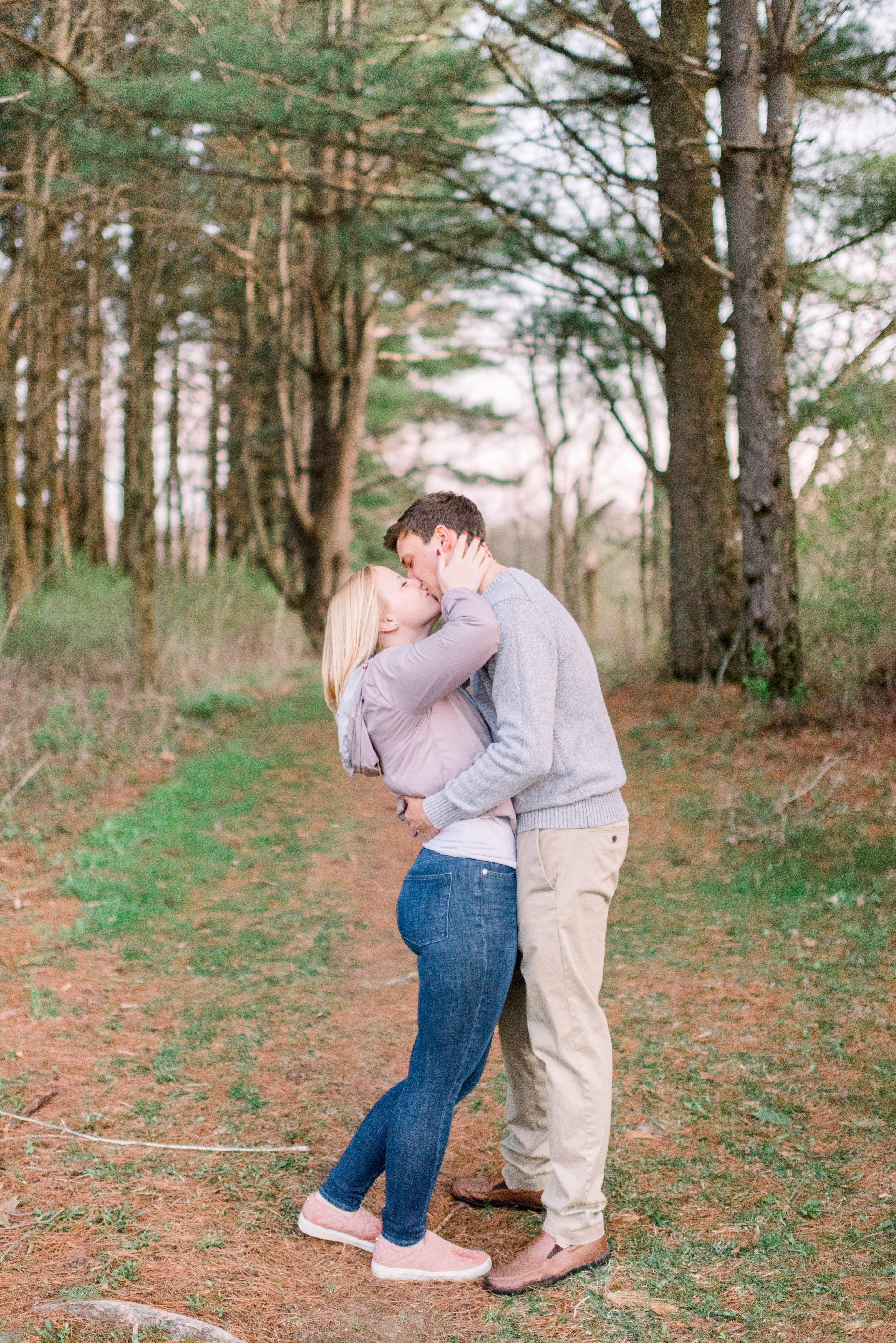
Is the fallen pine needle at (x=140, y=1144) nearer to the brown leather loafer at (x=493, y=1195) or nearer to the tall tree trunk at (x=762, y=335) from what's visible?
the brown leather loafer at (x=493, y=1195)

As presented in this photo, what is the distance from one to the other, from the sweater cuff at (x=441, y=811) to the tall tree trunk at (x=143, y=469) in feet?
23.9

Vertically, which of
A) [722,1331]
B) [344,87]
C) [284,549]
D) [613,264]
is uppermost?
[344,87]

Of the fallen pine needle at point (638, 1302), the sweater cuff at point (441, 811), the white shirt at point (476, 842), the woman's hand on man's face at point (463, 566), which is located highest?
Answer: the woman's hand on man's face at point (463, 566)

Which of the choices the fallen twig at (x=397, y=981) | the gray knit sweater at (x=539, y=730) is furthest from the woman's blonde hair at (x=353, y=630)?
the fallen twig at (x=397, y=981)

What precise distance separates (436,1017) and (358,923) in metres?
3.10

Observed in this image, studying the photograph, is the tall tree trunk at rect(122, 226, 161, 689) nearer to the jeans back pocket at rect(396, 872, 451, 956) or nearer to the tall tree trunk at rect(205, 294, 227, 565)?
the tall tree trunk at rect(205, 294, 227, 565)

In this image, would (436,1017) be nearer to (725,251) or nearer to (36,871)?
(36,871)

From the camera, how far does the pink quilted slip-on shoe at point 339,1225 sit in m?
2.68

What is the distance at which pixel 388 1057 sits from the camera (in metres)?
3.94

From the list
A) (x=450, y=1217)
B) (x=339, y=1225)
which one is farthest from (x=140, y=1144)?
(x=450, y=1217)

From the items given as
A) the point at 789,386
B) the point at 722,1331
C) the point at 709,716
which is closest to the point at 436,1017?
the point at 722,1331

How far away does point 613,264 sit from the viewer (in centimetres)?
903

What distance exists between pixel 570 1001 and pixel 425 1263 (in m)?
0.70

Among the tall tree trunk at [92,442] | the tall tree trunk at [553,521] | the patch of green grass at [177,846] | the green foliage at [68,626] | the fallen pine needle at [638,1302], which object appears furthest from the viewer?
the tall tree trunk at [553,521]
